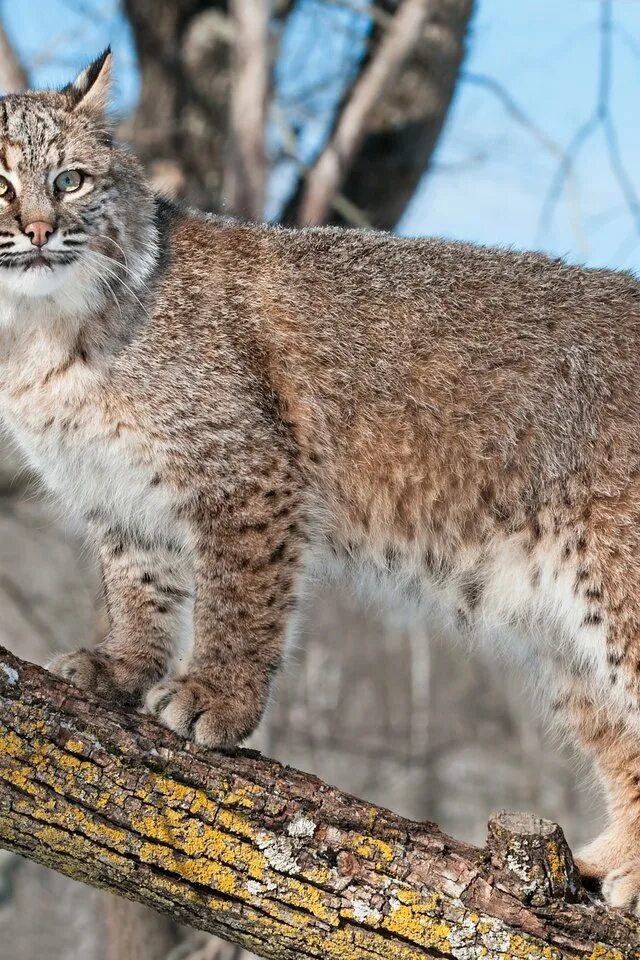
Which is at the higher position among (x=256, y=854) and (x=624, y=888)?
(x=624, y=888)

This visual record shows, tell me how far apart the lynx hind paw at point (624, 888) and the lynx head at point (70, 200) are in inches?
111

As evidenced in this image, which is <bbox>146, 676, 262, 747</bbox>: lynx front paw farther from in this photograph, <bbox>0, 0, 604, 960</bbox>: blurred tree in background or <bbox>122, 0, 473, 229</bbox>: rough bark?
<bbox>122, 0, 473, 229</bbox>: rough bark

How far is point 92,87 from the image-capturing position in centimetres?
488

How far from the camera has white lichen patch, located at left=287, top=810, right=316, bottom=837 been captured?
342 centimetres

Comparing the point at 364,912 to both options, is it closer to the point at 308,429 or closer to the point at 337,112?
the point at 308,429

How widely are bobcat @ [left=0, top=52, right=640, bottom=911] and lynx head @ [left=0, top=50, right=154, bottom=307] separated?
1 cm

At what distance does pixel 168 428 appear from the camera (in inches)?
177

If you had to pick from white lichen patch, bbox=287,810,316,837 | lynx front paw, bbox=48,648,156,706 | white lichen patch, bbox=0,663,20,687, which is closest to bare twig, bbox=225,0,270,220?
lynx front paw, bbox=48,648,156,706

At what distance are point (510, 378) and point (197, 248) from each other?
1357 mm

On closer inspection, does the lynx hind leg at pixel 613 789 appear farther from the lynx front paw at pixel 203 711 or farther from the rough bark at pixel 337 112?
the rough bark at pixel 337 112

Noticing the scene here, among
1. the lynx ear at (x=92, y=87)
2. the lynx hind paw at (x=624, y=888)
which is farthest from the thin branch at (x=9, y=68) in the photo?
the lynx hind paw at (x=624, y=888)

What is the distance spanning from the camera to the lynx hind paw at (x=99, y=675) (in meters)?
4.53

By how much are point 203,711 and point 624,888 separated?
62.8 inches

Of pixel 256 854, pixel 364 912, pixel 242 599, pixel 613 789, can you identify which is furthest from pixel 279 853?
pixel 613 789
